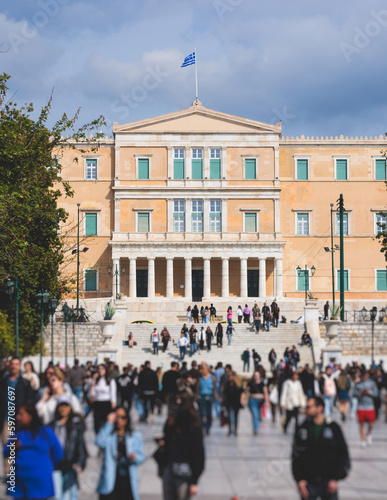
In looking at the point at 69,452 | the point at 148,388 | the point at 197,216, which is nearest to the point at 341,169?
the point at 197,216

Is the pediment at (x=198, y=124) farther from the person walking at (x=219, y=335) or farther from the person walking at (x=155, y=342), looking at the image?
the person walking at (x=155, y=342)

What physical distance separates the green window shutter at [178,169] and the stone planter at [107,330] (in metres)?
25.0

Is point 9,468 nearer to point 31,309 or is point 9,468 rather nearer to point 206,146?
point 31,309

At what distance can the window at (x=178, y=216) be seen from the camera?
55.2 meters

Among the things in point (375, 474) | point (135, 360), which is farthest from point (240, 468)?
point (135, 360)

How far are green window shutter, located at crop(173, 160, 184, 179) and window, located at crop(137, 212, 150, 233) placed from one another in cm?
375

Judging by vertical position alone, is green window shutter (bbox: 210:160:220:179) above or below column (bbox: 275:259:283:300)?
above

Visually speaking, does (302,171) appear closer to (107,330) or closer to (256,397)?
(107,330)

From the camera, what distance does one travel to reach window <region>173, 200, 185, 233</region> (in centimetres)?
5519

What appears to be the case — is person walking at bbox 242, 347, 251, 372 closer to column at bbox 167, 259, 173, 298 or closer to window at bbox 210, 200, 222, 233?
column at bbox 167, 259, 173, 298

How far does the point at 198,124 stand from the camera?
5566 centimetres

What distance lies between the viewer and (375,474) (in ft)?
35.9

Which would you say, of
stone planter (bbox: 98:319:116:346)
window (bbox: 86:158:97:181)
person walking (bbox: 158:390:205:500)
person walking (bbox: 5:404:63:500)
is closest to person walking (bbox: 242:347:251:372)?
stone planter (bbox: 98:319:116:346)

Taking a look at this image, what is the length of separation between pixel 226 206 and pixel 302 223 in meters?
6.36
